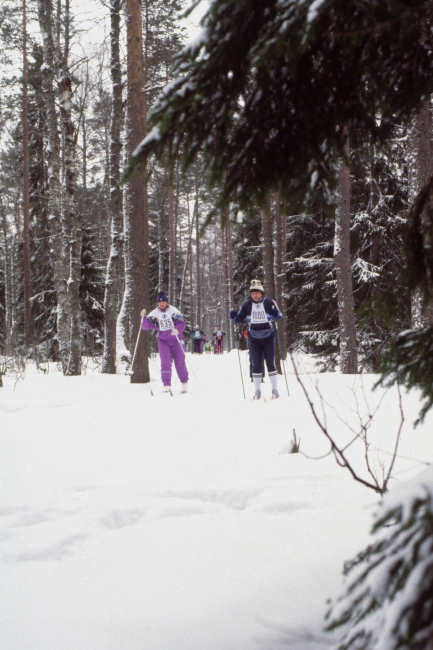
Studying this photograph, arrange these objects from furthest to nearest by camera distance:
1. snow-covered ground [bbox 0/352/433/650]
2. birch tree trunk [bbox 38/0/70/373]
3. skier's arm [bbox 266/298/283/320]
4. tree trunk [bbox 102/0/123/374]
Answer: birch tree trunk [bbox 38/0/70/373] < tree trunk [bbox 102/0/123/374] < skier's arm [bbox 266/298/283/320] < snow-covered ground [bbox 0/352/433/650]

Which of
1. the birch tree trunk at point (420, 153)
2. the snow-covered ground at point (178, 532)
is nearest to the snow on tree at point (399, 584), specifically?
the snow-covered ground at point (178, 532)

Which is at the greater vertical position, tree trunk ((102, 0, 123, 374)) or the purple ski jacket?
tree trunk ((102, 0, 123, 374))

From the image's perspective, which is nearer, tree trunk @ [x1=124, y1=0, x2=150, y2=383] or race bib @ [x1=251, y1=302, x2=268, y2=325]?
race bib @ [x1=251, y1=302, x2=268, y2=325]

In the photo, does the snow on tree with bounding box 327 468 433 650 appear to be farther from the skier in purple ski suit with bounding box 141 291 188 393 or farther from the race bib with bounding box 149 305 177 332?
the race bib with bounding box 149 305 177 332

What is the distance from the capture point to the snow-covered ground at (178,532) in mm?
1963

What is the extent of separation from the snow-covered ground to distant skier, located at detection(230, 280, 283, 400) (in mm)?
2658

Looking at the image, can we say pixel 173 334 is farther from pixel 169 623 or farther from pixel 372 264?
pixel 169 623

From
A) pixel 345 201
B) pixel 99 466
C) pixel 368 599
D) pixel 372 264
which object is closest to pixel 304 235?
pixel 372 264

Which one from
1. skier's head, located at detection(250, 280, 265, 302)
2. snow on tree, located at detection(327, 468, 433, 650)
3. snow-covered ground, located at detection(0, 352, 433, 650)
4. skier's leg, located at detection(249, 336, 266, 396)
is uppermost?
skier's head, located at detection(250, 280, 265, 302)

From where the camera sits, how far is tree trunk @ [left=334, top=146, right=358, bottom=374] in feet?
32.9

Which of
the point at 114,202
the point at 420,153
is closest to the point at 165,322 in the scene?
the point at 114,202

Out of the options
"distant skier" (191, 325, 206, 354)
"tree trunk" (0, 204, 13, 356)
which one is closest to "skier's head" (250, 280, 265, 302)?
"tree trunk" (0, 204, 13, 356)

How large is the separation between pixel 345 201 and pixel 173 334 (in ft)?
14.3

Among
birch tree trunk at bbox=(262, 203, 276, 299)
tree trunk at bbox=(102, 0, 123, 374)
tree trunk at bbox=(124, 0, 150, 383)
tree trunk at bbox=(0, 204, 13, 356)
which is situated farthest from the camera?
tree trunk at bbox=(0, 204, 13, 356)
